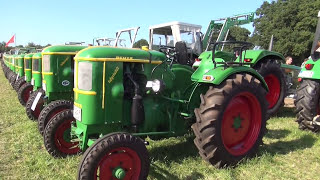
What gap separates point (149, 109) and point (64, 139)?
134 cm

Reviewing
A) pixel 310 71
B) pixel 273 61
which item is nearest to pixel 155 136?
pixel 310 71

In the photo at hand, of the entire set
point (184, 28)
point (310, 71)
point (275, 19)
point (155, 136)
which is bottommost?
point (155, 136)

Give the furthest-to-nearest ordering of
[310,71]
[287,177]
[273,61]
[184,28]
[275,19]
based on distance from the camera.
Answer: [275,19]
[184,28]
[273,61]
[310,71]
[287,177]

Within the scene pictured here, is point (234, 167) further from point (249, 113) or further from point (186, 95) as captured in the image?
point (186, 95)

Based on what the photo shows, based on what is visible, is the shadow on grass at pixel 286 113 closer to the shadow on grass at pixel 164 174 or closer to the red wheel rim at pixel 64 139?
the shadow on grass at pixel 164 174

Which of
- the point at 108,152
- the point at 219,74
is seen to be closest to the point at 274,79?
the point at 219,74

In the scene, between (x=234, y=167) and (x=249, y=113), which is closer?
(x=234, y=167)

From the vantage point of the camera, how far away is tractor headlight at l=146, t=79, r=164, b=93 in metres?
3.10

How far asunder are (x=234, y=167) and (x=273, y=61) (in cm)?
336

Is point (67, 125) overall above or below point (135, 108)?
below

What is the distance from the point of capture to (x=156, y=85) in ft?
A: 10.2

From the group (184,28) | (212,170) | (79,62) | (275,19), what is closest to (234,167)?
(212,170)

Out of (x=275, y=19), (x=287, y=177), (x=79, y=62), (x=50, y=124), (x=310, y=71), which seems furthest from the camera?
(x=275, y=19)

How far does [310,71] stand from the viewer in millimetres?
4922
